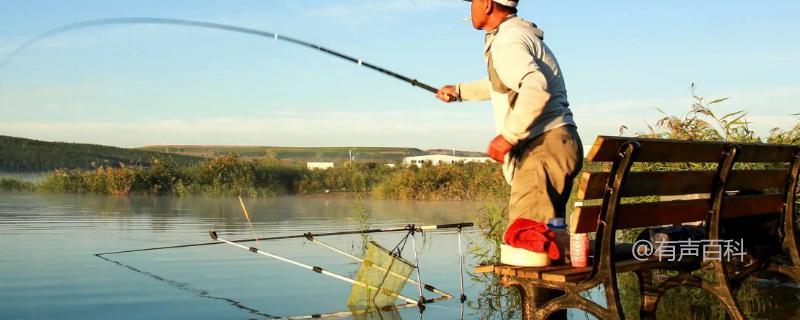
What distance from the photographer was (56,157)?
1535 inches

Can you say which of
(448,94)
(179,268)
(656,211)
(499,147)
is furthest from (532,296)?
(179,268)

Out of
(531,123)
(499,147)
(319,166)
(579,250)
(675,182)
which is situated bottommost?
(579,250)

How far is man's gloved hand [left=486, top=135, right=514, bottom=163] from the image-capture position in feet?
13.7

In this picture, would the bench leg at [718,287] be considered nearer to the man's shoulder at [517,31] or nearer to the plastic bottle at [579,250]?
the plastic bottle at [579,250]

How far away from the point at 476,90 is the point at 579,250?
4.32 ft

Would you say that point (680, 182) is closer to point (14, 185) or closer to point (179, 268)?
point (179, 268)

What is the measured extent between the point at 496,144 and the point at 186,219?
1266 centimetres

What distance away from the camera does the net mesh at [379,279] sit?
7051 mm

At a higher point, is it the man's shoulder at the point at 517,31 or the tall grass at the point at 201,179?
the man's shoulder at the point at 517,31

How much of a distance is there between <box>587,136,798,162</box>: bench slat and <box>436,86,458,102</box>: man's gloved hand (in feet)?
4.35

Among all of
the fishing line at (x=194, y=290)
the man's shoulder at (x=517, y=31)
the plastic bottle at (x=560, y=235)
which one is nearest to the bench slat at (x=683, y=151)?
the plastic bottle at (x=560, y=235)

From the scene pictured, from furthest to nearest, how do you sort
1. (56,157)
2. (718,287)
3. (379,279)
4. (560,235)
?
(56,157) → (379,279) → (718,287) → (560,235)

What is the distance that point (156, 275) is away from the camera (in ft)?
29.4

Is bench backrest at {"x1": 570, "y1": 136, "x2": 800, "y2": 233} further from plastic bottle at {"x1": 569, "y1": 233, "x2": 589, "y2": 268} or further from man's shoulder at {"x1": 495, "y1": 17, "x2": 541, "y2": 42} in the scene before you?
man's shoulder at {"x1": 495, "y1": 17, "x2": 541, "y2": 42}
